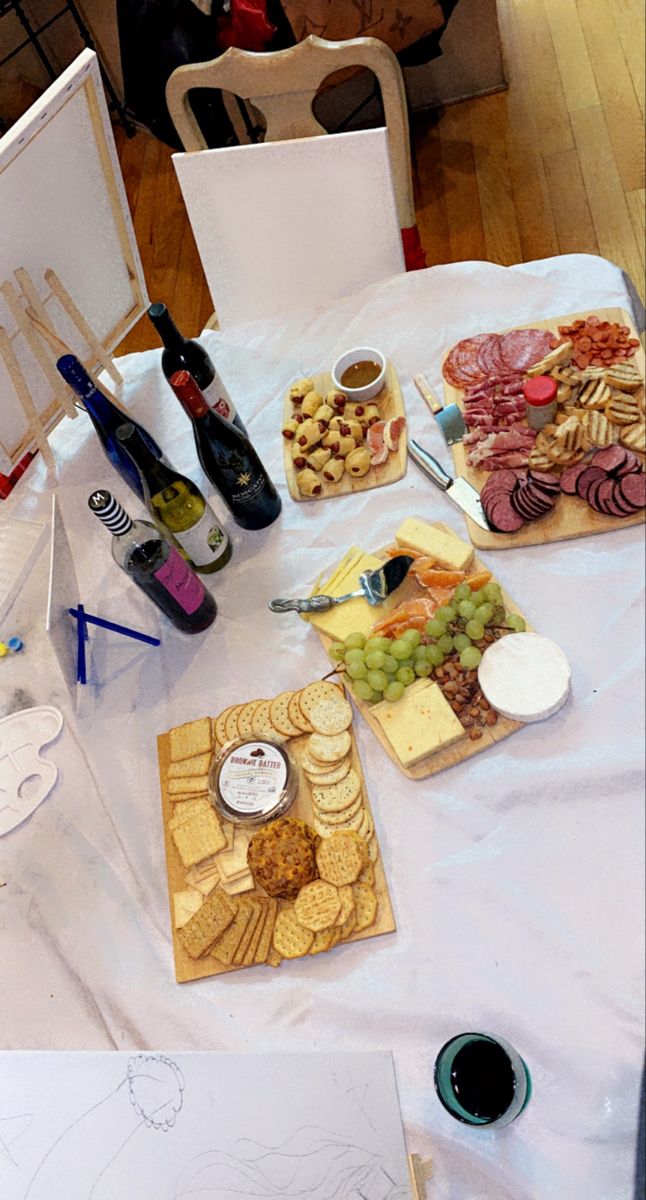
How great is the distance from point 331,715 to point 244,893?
24 cm

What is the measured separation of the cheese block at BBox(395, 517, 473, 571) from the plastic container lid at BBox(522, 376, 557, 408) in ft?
0.71

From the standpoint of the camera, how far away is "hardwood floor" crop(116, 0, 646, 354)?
2.67m

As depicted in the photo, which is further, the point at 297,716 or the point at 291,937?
the point at 297,716

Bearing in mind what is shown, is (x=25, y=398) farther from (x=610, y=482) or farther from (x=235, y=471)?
(x=610, y=482)

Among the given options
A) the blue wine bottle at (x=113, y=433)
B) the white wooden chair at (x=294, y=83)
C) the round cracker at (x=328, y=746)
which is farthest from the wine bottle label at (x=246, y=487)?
the white wooden chair at (x=294, y=83)

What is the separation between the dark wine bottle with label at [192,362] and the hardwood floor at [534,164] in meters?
1.50

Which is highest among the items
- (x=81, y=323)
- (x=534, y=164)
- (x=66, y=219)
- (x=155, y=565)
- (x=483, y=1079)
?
(x=66, y=219)

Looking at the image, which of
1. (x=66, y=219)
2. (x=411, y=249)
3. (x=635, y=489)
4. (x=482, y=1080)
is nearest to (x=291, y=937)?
(x=482, y=1080)

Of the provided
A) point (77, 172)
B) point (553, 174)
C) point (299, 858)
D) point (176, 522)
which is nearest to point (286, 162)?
point (77, 172)

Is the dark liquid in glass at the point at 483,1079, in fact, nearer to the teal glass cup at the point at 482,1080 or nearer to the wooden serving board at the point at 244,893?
the teal glass cup at the point at 482,1080

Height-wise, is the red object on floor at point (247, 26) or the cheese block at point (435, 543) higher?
the red object on floor at point (247, 26)

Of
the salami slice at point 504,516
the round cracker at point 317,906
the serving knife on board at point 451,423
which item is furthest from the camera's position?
the serving knife on board at point 451,423

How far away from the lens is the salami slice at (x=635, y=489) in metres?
1.23

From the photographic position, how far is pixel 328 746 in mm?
1184
